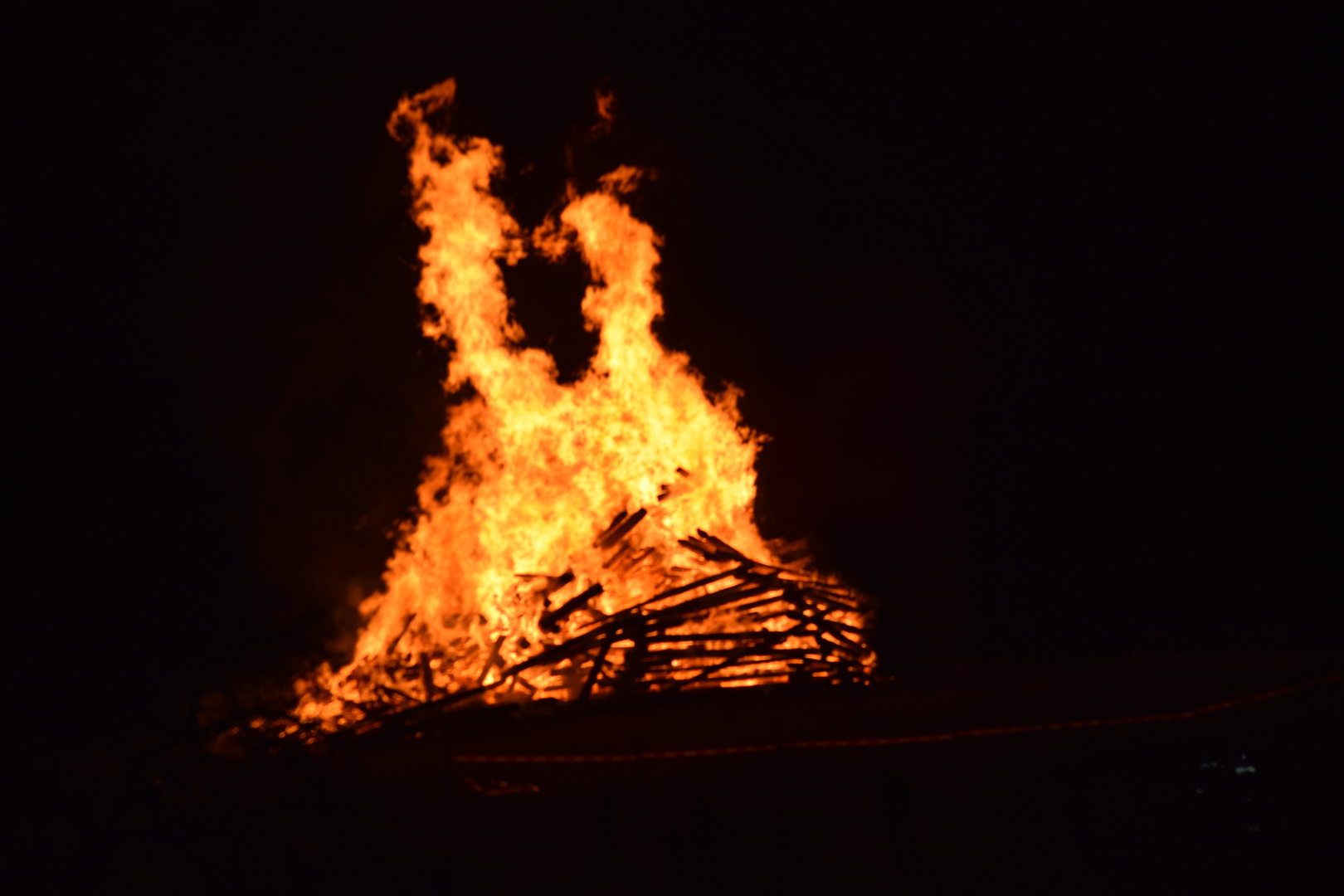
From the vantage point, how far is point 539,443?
571 cm

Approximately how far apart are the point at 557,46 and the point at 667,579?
403 cm

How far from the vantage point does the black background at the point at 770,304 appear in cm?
556

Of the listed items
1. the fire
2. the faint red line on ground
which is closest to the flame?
the fire

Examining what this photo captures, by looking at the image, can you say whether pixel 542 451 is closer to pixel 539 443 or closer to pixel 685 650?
pixel 539 443

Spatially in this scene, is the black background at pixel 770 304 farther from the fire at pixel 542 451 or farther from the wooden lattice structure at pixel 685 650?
the wooden lattice structure at pixel 685 650

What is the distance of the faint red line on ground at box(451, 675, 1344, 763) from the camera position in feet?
13.2

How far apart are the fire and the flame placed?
0.04ft

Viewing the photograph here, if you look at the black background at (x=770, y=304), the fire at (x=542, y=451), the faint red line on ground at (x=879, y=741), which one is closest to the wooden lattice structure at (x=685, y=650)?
the fire at (x=542, y=451)

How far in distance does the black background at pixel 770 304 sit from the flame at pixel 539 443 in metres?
0.20

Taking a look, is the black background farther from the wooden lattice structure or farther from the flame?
the wooden lattice structure

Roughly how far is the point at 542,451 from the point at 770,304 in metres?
2.16

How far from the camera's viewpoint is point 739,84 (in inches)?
242

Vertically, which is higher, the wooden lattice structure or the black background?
the black background

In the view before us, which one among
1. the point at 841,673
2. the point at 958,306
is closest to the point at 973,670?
the point at 841,673
